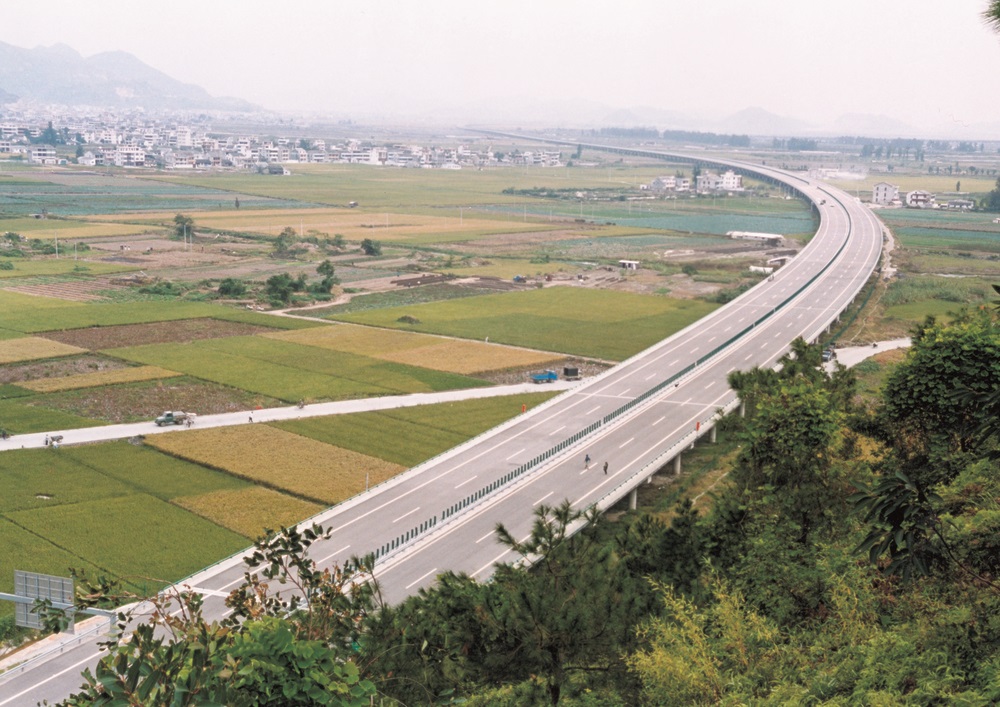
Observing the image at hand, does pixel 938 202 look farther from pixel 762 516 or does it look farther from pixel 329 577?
pixel 329 577

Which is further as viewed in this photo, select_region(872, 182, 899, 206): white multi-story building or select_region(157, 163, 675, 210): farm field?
select_region(872, 182, 899, 206): white multi-story building

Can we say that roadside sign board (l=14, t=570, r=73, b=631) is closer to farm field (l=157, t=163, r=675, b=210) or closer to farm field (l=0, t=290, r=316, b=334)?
farm field (l=0, t=290, r=316, b=334)

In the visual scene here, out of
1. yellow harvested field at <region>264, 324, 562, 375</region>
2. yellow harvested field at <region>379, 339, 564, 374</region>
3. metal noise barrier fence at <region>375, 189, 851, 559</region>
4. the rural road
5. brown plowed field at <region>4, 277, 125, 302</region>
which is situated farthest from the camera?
brown plowed field at <region>4, 277, 125, 302</region>

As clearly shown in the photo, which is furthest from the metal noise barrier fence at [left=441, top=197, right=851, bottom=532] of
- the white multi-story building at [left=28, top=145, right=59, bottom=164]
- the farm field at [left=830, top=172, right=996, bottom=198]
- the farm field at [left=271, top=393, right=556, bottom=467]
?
the white multi-story building at [left=28, top=145, right=59, bottom=164]

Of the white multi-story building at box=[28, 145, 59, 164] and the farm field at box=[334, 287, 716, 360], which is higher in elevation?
the white multi-story building at box=[28, 145, 59, 164]

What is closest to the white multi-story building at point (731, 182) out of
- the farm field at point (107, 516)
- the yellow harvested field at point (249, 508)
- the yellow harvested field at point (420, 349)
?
the yellow harvested field at point (420, 349)

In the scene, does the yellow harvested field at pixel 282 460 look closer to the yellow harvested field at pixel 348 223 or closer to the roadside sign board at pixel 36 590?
the roadside sign board at pixel 36 590

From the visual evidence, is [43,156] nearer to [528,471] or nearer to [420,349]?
[420,349]
